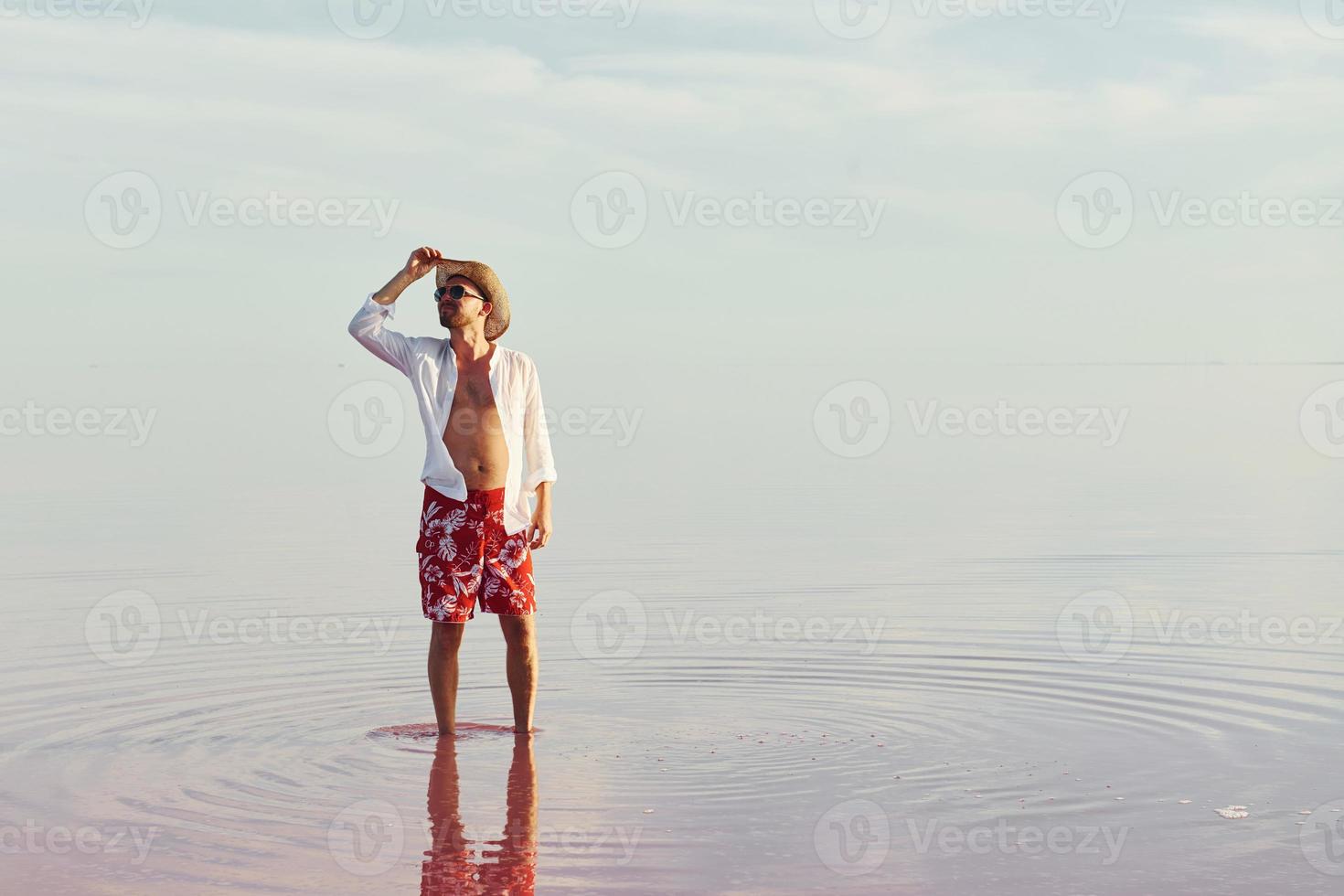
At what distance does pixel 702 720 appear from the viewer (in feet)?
25.5

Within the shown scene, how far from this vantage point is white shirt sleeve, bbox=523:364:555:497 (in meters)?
7.71

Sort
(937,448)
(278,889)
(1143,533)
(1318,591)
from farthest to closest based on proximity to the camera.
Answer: (937,448), (1143,533), (1318,591), (278,889)

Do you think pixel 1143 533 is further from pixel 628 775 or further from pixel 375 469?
pixel 375 469

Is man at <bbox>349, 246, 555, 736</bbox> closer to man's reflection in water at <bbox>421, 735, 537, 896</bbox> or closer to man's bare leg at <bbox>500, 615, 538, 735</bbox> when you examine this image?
man's bare leg at <bbox>500, 615, 538, 735</bbox>

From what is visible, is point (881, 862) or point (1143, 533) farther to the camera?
point (1143, 533)

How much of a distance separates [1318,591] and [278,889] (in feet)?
28.5

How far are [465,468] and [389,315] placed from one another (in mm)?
792

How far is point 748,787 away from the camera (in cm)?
636

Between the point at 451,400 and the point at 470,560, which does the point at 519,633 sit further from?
the point at 451,400

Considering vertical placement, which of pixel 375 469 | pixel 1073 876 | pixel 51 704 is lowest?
pixel 1073 876

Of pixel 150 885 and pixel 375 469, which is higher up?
pixel 375 469

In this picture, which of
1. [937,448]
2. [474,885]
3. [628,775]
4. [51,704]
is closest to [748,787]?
[628,775]

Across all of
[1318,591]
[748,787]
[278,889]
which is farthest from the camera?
[1318,591]

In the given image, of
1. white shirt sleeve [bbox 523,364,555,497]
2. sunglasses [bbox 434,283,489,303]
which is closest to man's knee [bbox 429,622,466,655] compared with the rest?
white shirt sleeve [bbox 523,364,555,497]
